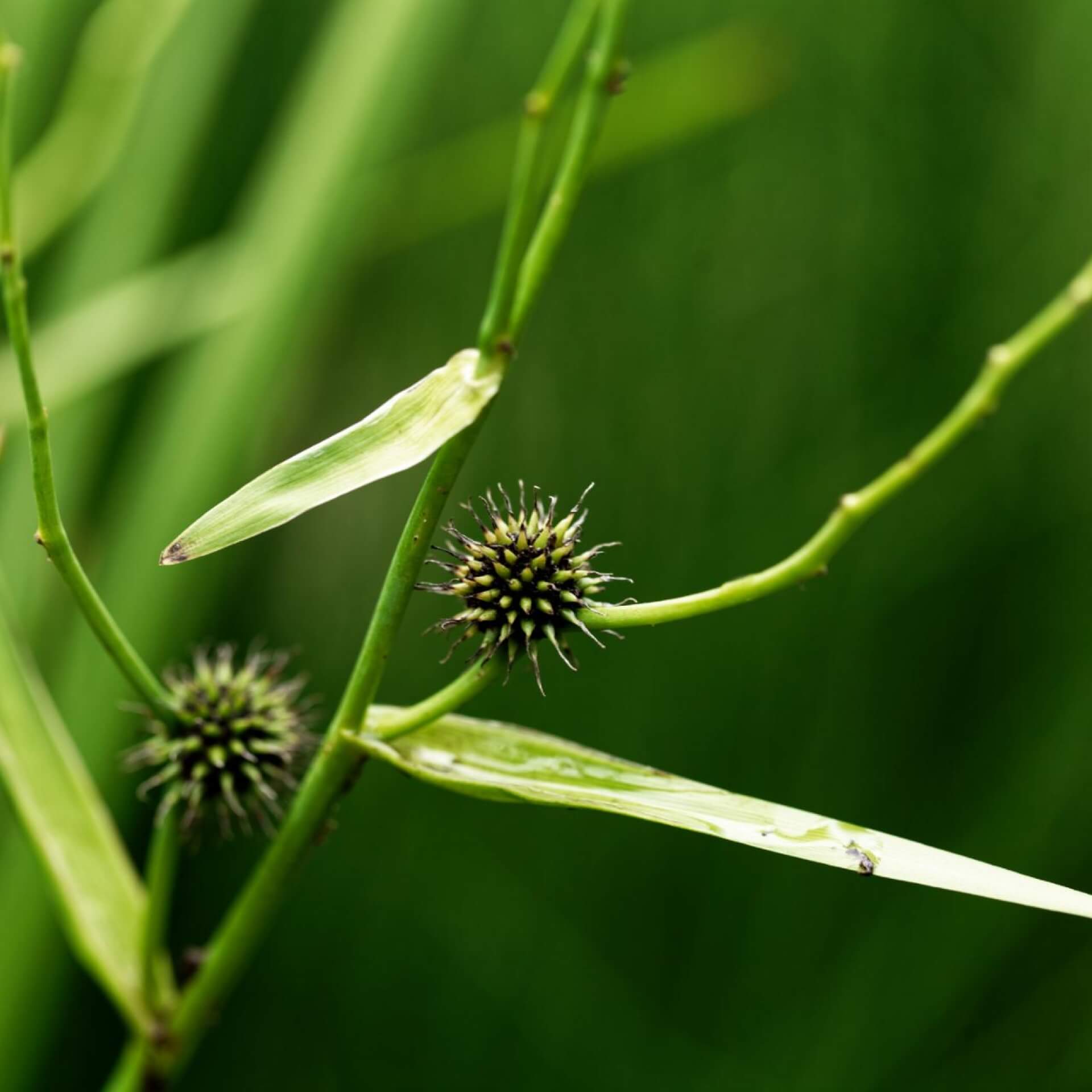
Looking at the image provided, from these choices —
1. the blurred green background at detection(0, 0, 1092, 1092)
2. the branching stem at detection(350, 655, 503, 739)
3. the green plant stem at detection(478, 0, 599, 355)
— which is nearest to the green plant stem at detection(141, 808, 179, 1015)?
the branching stem at detection(350, 655, 503, 739)

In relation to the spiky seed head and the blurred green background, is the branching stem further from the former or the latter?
the blurred green background

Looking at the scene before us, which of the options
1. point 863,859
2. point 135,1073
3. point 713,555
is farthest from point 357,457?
point 713,555

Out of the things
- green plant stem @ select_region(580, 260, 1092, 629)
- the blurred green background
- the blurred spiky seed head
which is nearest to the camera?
green plant stem @ select_region(580, 260, 1092, 629)

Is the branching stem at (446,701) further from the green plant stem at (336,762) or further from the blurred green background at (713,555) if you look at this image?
the blurred green background at (713,555)

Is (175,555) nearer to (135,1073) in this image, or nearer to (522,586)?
(522,586)

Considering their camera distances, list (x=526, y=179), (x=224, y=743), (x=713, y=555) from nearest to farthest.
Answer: (x=526, y=179) → (x=224, y=743) → (x=713, y=555)

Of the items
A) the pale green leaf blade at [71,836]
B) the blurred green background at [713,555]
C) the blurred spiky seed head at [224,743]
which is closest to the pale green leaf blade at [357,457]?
the blurred spiky seed head at [224,743]
